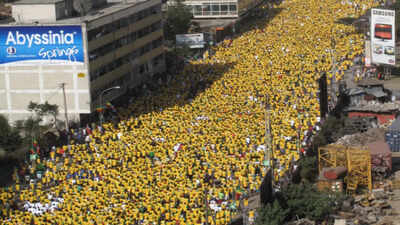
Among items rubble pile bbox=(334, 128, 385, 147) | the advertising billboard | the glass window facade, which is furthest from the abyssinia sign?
the glass window facade

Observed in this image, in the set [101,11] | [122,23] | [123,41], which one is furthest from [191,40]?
Answer: [101,11]

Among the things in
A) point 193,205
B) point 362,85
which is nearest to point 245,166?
point 193,205

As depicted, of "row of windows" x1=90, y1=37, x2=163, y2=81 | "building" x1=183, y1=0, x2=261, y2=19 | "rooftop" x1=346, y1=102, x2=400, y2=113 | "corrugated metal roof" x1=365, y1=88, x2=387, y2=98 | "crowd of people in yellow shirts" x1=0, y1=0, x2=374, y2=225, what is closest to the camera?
"crowd of people in yellow shirts" x1=0, y1=0, x2=374, y2=225

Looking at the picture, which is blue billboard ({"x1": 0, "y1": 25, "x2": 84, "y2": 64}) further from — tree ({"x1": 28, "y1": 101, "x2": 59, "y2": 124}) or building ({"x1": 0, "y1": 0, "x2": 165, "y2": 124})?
tree ({"x1": 28, "y1": 101, "x2": 59, "y2": 124})

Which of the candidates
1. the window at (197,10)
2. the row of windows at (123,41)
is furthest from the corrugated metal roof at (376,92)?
the window at (197,10)

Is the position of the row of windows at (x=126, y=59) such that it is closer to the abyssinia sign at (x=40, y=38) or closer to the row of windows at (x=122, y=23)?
Answer: the row of windows at (x=122, y=23)

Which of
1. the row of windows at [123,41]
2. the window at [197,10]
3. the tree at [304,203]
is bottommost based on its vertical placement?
the tree at [304,203]
